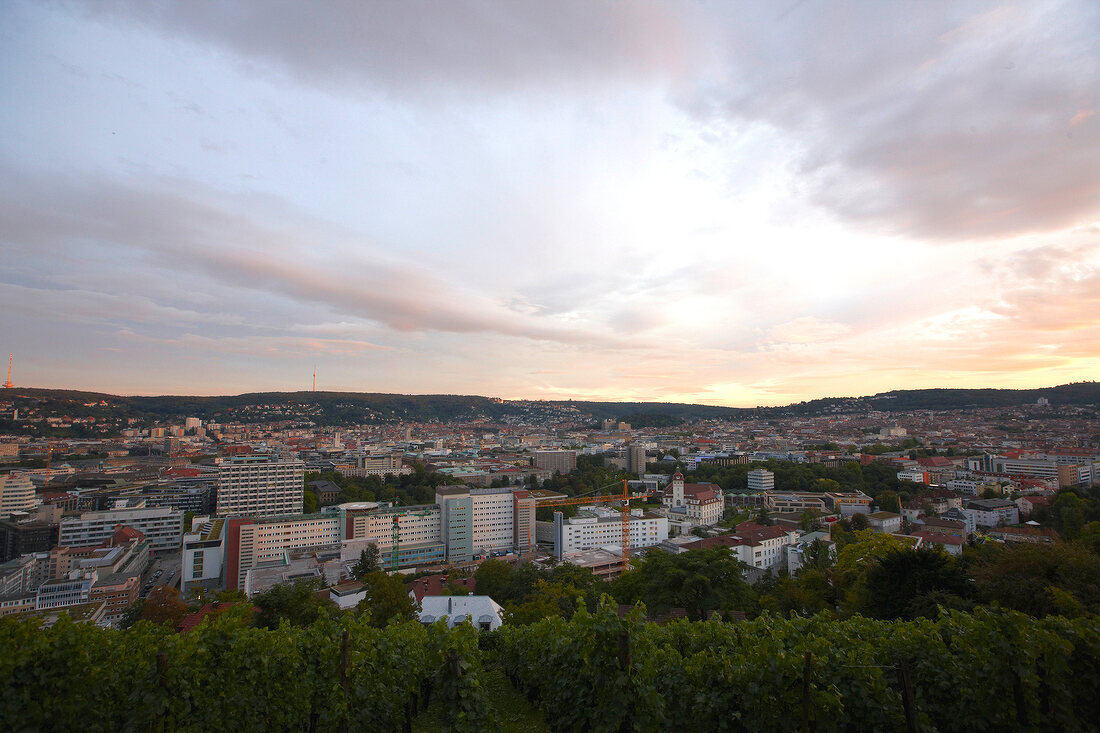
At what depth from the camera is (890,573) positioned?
1229 centimetres

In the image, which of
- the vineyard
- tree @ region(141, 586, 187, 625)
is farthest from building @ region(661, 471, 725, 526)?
A: the vineyard

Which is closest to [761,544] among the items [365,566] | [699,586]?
[699,586]

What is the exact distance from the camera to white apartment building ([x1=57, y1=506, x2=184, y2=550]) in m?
34.9

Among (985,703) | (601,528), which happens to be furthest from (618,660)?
(601,528)

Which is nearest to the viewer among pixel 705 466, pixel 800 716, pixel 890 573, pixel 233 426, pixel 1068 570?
pixel 800 716

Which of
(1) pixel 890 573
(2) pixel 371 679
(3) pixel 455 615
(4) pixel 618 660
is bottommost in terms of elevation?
(3) pixel 455 615

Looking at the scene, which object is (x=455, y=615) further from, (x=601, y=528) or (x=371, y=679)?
(x=601, y=528)

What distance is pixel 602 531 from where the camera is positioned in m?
36.4

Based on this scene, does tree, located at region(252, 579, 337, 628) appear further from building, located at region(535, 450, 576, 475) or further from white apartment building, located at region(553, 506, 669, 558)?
building, located at region(535, 450, 576, 475)

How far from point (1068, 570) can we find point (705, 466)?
46.8 m

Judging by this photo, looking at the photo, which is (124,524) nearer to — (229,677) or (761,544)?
(761,544)

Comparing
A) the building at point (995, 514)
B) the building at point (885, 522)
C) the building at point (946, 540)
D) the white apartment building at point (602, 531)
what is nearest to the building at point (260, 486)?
the white apartment building at point (602, 531)

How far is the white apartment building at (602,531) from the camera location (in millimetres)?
35812

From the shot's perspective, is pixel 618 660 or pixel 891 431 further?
pixel 891 431
